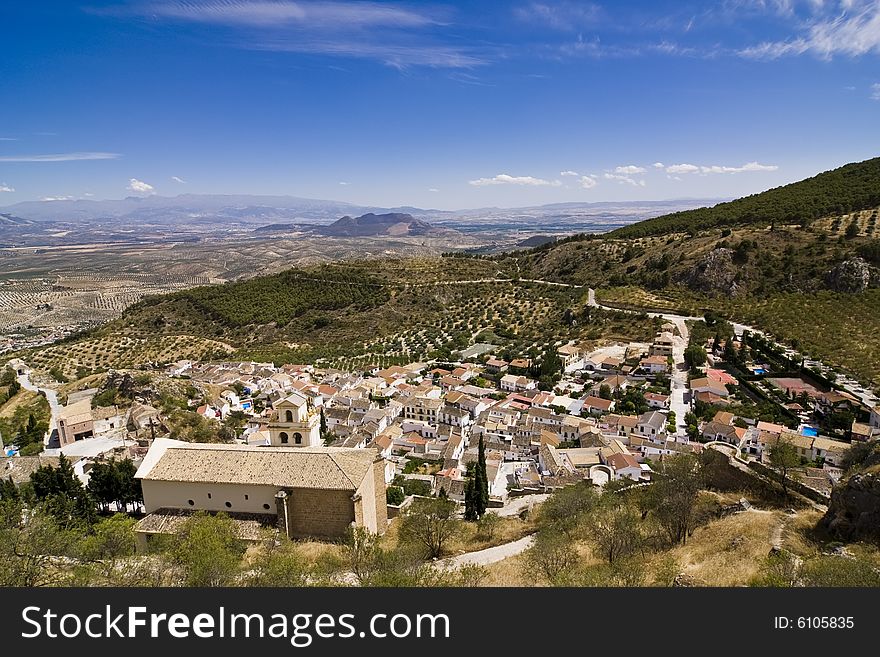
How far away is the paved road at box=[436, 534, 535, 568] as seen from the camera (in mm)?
19234

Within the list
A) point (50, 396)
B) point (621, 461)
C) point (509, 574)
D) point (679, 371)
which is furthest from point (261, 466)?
point (679, 371)

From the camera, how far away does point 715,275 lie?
67438mm

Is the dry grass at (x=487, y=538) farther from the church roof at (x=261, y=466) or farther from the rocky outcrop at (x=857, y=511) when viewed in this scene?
the rocky outcrop at (x=857, y=511)

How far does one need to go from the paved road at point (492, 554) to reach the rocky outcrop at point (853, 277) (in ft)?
184

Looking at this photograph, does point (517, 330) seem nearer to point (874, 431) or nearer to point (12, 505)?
point (874, 431)

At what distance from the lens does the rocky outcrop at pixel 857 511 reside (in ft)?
50.0

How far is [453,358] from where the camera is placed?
5834 cm

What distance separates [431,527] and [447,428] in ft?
68.3

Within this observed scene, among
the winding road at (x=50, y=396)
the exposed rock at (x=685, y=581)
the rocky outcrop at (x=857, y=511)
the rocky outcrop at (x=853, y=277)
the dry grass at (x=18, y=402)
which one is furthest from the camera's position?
the rocky outcrop at (x=853, y=277)

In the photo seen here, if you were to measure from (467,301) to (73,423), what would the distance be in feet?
174

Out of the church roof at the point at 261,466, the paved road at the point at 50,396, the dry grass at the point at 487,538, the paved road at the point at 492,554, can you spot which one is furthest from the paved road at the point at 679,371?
the paved road at the point at 50,396

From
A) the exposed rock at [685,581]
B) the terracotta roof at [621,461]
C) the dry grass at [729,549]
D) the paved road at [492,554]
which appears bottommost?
the terracotta roof at [621,461]

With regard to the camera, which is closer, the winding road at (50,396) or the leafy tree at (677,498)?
the leafy tree at (677,498)

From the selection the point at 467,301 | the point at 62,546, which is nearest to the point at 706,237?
the point at 467,301
